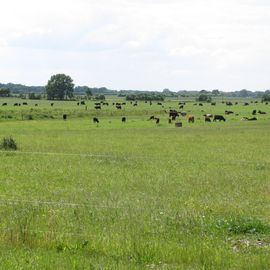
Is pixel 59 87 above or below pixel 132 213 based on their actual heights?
above

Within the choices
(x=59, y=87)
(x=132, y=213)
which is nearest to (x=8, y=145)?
(x=132, y=213)

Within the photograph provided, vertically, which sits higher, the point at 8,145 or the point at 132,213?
the point at 132,213

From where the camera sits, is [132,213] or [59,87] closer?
[132,213]

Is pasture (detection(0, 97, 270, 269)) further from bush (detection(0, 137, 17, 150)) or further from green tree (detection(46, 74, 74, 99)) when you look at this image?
green tree (detection(46, 74, 74, 99))

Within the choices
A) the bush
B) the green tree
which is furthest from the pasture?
the green tree

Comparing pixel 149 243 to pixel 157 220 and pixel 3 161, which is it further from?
pixel 3 161

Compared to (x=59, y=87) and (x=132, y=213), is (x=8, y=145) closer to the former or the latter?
(x=132, y=213)

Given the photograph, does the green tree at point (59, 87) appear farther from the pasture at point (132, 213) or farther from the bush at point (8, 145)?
the pasture at point (132, 213)

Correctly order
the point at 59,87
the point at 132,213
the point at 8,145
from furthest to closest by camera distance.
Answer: the point at 59,87 < the point at 8,145 < the point at 132,213

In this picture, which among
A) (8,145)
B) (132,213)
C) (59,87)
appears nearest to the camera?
(132,213)

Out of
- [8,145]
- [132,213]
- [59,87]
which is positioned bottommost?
[8,145]

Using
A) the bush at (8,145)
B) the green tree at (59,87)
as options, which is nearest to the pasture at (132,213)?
the bush at (8,145)

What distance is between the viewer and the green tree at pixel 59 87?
6299 inches

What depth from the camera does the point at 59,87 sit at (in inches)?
6353
